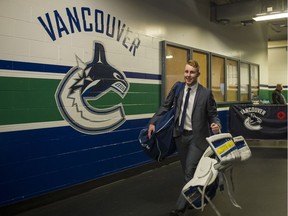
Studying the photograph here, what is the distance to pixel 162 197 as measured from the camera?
3615 millimetres

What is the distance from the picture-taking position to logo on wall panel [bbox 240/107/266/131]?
6.51 metres

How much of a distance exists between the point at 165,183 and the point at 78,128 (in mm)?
1397

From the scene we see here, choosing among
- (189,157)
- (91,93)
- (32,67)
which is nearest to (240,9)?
(91,93)

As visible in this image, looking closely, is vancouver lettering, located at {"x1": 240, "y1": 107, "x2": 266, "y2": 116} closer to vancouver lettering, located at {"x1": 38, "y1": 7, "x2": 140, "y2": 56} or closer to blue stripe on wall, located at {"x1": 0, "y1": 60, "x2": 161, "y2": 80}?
vancouver lettering, located at {"x1": 38, "y1": 7, "x2": 140, "y2": 56}

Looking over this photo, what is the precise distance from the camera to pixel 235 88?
799 cm

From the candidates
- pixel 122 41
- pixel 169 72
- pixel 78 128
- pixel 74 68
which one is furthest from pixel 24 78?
pixel 169 72

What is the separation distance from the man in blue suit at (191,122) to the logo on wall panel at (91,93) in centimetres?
111

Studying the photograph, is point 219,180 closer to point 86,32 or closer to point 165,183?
point 165,183

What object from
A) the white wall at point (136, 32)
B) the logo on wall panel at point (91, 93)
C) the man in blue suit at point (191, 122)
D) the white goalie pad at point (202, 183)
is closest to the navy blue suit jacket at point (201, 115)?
the man in blue suit at point (191, 122)

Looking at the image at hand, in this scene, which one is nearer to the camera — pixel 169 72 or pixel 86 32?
pixel 86 32

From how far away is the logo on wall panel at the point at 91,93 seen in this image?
3592 mm

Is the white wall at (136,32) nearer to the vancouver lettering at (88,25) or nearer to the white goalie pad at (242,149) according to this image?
the vancouver lettering at (88,25)

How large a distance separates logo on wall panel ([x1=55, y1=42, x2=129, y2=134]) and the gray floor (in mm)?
816

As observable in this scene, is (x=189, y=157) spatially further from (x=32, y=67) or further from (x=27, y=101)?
(x=32, y=67)
